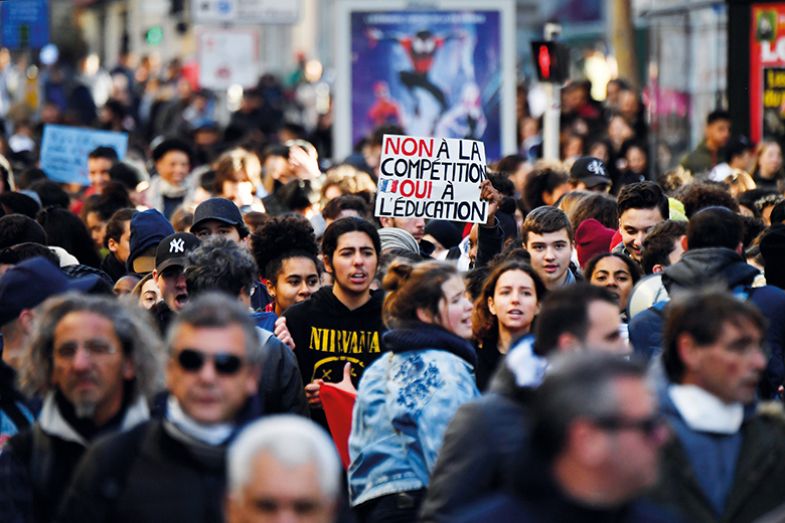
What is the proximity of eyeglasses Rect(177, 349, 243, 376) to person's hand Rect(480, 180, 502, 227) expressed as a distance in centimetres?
529

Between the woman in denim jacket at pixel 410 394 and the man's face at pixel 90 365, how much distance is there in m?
1.34

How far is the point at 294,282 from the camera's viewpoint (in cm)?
979

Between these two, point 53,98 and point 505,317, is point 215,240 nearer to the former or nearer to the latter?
point 505,317

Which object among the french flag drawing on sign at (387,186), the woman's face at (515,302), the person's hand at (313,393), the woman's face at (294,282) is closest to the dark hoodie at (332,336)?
the person's hand at (313,393)

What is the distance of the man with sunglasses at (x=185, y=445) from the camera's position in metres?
5.17

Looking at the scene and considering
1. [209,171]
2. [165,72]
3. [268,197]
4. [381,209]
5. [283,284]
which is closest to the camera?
[283,284]

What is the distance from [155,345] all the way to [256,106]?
23729 mm

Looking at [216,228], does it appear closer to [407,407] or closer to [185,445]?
[407,407]

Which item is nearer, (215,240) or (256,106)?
(215,240)

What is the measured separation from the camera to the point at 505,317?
809cm

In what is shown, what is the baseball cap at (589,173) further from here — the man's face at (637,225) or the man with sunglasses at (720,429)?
the man with sunglasses at (720,429)

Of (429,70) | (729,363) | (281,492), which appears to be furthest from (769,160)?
(281,492)

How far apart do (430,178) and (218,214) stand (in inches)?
65.0

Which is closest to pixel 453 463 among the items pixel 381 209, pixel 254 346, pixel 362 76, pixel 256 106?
pixel 254 346
